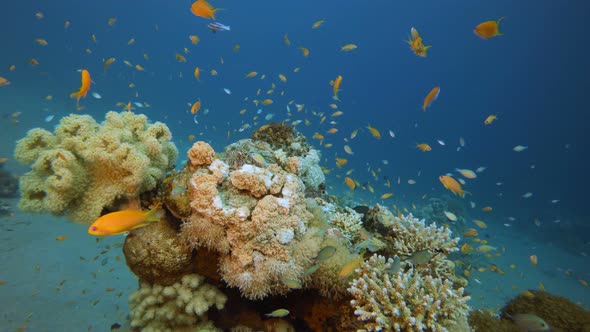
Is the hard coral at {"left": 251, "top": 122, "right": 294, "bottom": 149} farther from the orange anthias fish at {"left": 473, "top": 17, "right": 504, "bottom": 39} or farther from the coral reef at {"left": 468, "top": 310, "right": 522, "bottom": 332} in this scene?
the coral reef at {"left": 468, "top": 310, "right": 522, "bottom": 332}

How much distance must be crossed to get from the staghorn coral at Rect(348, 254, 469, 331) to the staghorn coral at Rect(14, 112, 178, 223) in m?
3.51

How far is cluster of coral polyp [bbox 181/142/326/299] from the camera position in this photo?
341 centimetres

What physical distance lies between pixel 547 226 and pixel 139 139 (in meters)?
41.9

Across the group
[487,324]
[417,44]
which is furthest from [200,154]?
[487,324]


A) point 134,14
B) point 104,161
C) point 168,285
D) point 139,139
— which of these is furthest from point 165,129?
point 134,14

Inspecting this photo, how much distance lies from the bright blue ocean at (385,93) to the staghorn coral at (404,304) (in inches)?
266

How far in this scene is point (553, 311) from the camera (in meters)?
4.66

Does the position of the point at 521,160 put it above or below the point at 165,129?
above

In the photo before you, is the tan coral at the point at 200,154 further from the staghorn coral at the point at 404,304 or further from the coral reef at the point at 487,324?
the coral reef at the point at 487,324

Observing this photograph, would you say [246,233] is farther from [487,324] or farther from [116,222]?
[487,324]

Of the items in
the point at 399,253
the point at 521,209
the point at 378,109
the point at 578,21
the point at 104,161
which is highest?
the point at 378,109

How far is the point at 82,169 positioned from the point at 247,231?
2533 millimetres

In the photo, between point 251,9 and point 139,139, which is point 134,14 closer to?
point 251,9

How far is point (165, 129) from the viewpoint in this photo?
4.57 m
